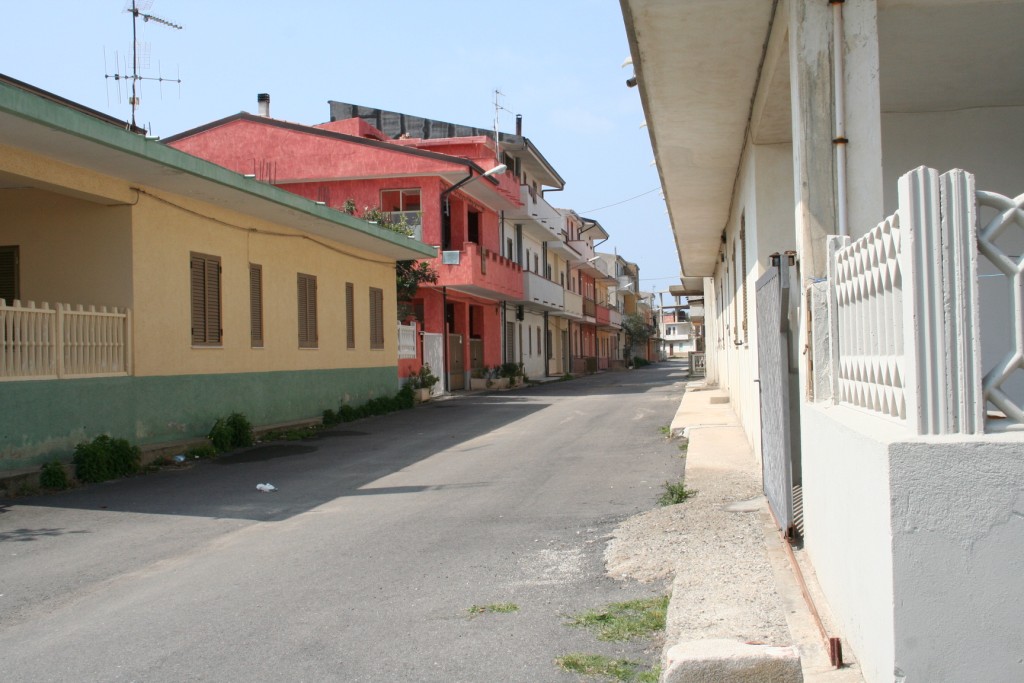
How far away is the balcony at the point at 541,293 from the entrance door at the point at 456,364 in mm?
6291

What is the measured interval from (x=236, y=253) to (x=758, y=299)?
1104 centimetres

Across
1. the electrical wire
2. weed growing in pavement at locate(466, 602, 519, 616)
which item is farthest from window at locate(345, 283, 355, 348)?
weed growing in pavement at locate(466, 602, 519, 616)

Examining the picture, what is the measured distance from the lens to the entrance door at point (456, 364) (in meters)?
33.2

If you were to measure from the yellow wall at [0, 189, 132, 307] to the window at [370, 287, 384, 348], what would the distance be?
10.1 meters

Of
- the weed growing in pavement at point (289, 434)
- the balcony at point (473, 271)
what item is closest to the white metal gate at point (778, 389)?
the weed growing in pavement at point (289, 434)

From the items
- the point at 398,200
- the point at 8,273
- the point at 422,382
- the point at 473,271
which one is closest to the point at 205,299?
the point at 8,273

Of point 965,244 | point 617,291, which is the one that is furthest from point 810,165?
point 617,291

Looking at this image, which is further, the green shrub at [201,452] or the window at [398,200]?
the window at [398,200]

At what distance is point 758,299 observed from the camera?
7.96 m

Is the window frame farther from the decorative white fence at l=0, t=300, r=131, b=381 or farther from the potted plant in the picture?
the potted plant

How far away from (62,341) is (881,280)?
10645 millimetres

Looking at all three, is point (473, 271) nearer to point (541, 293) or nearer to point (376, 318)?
point (376, 318)

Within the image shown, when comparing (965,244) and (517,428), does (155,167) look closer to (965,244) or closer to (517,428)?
(517,428)

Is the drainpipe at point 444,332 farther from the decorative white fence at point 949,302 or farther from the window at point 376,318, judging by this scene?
the decorative white fence at point 949,302
